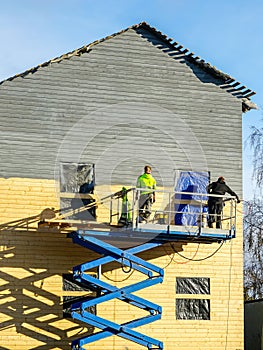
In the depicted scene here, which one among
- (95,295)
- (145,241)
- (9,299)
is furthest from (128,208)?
(9,299)

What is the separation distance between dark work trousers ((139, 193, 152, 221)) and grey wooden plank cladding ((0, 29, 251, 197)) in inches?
62.3

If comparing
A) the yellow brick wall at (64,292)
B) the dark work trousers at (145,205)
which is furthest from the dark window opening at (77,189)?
the dark work trousers at (145,205)

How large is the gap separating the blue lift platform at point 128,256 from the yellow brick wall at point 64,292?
Result: 0.66 metres

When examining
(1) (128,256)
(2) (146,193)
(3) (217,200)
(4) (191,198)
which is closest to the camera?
(1) (128,256)

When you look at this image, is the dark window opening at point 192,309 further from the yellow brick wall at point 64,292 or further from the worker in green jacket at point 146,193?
the worker in green jacket at point 146,193


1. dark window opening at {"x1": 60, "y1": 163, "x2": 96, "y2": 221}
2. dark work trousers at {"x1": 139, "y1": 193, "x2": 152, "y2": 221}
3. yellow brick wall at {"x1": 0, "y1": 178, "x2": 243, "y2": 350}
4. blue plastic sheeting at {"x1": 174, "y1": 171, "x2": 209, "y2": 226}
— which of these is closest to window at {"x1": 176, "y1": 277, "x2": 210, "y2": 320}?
yellow brick wall at {"x1": 0, "y1": 178, "x2": 243, "y2": 350}

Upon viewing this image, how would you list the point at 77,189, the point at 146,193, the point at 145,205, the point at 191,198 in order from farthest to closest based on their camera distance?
the point at 191,198 < the point at 77,189 < the point at 145,205 < the point at 146,193

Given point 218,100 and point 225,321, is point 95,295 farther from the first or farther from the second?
point 218,100

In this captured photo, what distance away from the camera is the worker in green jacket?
24.0 metres

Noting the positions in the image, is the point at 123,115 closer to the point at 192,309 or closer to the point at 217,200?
the point at 217,200

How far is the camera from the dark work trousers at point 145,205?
78.7 ft

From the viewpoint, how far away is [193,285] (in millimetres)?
26000

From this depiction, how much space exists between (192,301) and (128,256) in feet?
11.0

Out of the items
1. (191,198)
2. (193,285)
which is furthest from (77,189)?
(193,285)
